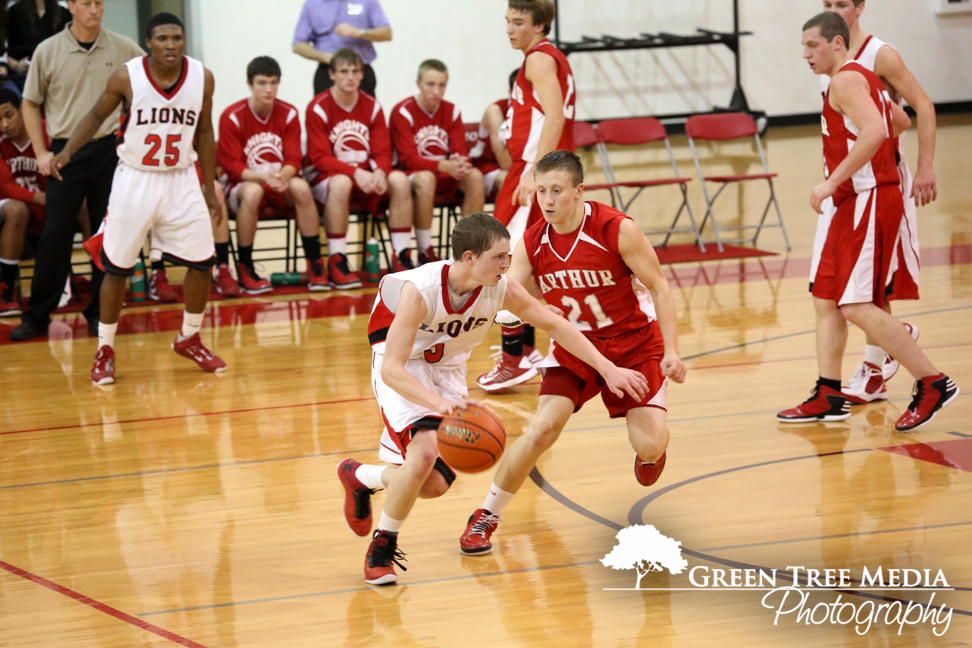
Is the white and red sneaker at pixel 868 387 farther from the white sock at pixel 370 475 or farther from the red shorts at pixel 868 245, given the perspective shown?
the white sock at pixel 370 475

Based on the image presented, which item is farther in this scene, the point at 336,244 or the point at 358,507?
the point at 336,244

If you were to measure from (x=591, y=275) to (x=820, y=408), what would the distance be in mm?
1565

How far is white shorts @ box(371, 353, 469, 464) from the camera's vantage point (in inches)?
130

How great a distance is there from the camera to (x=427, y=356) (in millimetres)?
3443

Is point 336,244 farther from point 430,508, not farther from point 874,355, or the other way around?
point 430,508

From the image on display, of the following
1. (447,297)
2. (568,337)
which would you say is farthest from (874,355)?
(447,297)

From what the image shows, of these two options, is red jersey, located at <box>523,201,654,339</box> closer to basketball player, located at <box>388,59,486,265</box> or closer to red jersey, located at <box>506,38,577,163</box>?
red jersey, located at <box>506,38,577,163</box>

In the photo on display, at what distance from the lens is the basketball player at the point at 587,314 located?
11.6ft

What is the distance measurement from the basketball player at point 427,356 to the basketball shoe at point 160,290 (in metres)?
5.08

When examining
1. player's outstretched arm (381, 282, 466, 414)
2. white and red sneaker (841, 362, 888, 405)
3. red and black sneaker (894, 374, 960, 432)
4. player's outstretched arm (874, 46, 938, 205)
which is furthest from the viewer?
white and red sneaker (841, 362, 888, 405)

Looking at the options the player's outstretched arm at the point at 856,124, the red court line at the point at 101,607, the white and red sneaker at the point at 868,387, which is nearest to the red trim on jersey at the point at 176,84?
the red court line at the point at 101,607

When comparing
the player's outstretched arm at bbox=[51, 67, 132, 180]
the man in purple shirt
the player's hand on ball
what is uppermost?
the man in purple shirt

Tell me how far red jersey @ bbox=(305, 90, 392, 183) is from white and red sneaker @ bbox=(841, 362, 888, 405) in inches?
174

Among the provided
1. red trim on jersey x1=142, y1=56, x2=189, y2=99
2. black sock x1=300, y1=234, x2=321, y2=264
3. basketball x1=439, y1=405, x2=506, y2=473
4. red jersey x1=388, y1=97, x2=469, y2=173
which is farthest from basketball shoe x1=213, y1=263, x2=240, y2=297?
basketball x1=439, y1=405, x2=506, y2=473
